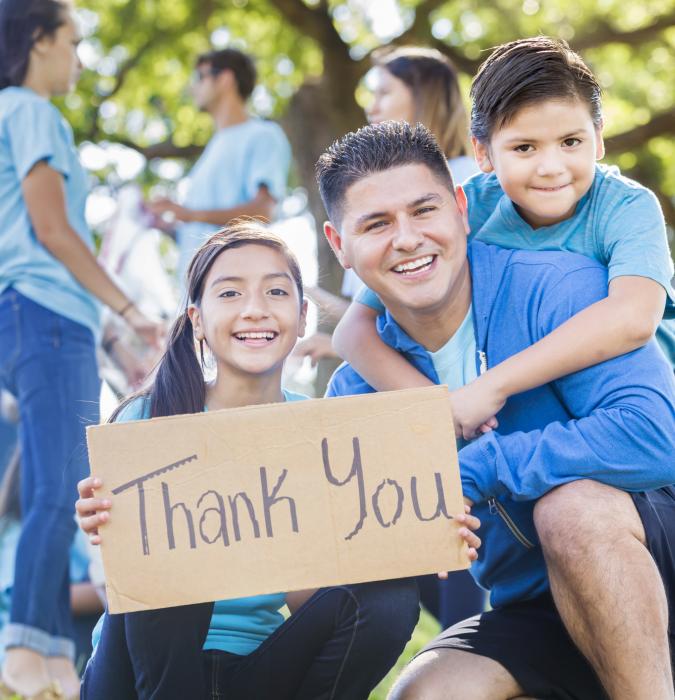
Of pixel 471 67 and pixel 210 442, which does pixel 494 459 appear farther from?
pixel 471 67

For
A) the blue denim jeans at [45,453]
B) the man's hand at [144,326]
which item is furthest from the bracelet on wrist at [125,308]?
the blue denim jeans at [45,453]

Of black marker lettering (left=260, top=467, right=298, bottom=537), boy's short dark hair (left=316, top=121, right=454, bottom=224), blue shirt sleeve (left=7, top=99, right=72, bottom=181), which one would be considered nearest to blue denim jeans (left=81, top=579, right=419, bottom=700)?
black marker lettering (left=260, top=467, right=298, bottom=537)

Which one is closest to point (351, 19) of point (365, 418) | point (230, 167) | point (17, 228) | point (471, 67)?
point (471, 67)

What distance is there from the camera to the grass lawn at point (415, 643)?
342 centimetres

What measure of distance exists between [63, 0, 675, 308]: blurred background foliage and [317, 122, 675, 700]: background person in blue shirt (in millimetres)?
5400

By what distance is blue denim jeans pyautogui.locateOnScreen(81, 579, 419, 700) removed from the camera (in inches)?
80.3

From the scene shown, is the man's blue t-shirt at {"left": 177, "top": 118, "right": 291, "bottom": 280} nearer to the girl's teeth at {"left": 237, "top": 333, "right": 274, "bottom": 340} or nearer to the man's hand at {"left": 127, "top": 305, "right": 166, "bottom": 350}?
the man's hand at {"left": 127, "top": 305, "right": 166, "bottom": 350}

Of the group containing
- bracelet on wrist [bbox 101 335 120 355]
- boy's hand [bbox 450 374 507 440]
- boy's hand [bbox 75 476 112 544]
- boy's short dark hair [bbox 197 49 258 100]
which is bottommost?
boy's hand [bbox 75 476 112 544]

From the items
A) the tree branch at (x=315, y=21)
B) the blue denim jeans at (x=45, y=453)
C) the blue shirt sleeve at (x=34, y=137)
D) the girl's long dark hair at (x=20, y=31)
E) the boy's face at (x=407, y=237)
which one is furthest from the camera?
the tree branch at (x=315, y=21)

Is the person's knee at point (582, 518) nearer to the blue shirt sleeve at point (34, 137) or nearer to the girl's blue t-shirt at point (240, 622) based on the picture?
the girl's blue t-shirt at point (240, 622)

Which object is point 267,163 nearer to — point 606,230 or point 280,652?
point 606,230

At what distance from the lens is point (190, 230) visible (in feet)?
14.5

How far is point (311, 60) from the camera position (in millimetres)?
10305

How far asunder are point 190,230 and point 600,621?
295 cm
